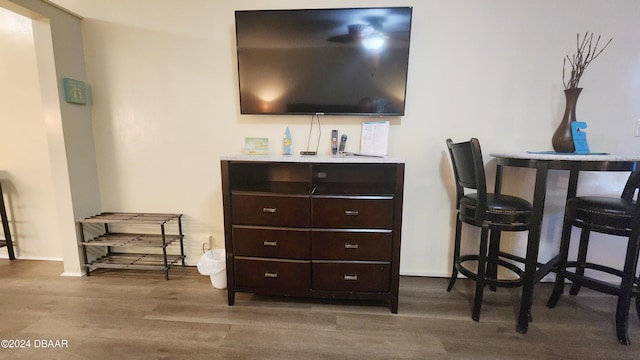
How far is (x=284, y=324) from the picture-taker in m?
1.52

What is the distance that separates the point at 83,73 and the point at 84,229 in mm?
1193

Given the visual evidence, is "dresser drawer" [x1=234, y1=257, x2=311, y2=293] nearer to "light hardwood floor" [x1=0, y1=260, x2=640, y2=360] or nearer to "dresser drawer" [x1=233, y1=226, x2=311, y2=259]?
"dresser drawer" [x1=233, y1=226, x2=311, y2=259]

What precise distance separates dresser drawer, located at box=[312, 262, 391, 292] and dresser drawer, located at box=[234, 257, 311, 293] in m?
0.07

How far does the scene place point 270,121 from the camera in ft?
6.49

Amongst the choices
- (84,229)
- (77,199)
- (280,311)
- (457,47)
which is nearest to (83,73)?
(77,199)

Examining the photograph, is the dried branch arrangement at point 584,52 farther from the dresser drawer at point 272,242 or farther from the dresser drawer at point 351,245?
the dresser drawer at point 272,242

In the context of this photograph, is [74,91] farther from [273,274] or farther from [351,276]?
[351,276]

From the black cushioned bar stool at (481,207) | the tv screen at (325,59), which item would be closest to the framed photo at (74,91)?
the tv screen at (325,59)

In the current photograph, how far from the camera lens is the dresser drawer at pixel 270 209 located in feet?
5.04

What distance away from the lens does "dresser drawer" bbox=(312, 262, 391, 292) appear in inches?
61.8

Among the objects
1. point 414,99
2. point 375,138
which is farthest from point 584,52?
point 375,138

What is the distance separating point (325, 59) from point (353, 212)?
1.04 meters

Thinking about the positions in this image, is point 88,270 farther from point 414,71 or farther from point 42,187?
point 414,71

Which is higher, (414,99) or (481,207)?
(414,99)
